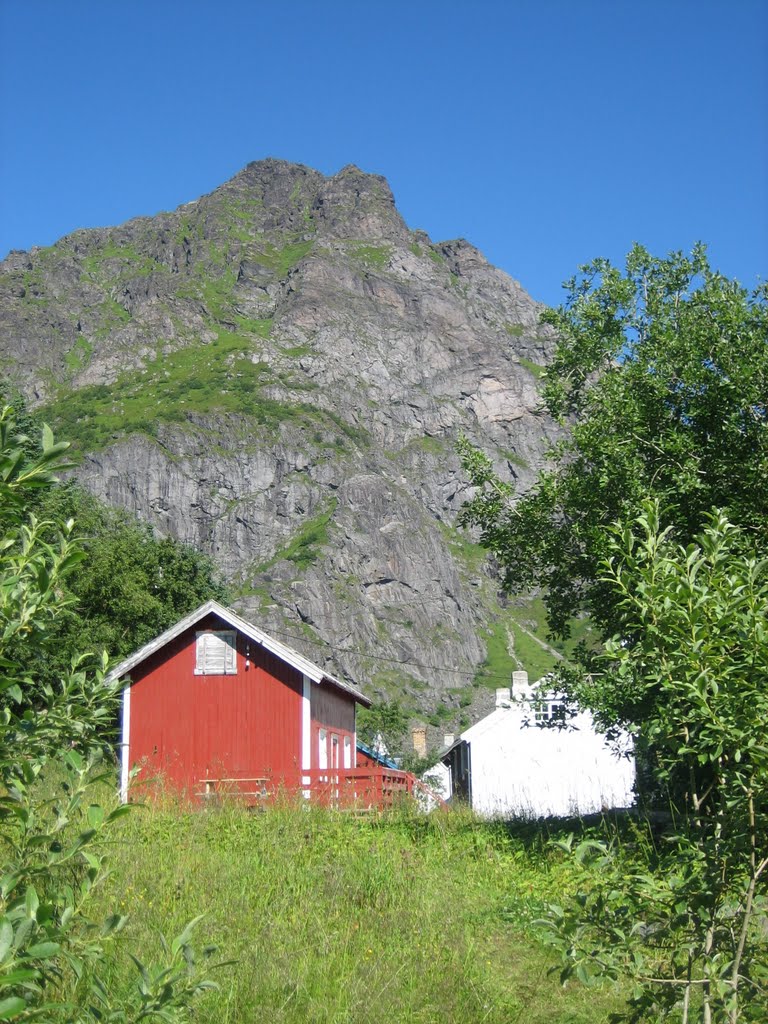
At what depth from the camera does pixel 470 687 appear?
15712cm

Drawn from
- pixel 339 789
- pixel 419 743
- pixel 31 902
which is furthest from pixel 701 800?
pixel 419 743

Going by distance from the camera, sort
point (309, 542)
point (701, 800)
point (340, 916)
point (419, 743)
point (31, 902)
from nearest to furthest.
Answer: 1. point (31, 902)
2. point (701, 800)
3. point (340, 916)
4. point (419, 743)
5. point (309, 542)

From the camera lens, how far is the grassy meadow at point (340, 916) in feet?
19.4

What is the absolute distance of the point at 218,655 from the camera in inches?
977

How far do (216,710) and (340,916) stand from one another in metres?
17.6

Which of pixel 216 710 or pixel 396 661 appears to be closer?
pixel 216 710

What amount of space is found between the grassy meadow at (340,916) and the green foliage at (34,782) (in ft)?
2.80

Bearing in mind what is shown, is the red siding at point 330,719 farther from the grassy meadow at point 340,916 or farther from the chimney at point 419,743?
the chimney at point 419,743

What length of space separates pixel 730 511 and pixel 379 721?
74961mm

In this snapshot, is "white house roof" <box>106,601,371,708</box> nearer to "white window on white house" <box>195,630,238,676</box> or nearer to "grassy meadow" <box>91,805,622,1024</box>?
"white window on white house" <box>195,630,238,676</box>

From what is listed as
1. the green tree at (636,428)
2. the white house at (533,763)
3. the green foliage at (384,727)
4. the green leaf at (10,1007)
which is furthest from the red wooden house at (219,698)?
the green foliage at (384,727)

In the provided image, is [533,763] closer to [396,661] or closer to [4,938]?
[4,938]

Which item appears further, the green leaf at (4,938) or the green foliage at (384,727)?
the green foliage at (384,727)

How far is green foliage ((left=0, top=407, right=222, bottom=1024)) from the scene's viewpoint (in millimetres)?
2391
